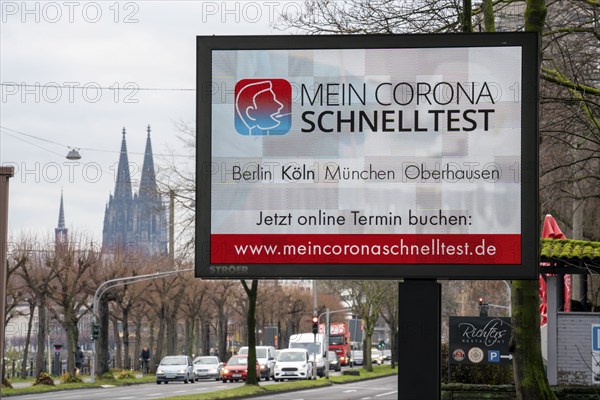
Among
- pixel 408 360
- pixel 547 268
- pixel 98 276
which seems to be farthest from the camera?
pixel 98 276

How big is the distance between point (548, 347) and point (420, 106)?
14.0m

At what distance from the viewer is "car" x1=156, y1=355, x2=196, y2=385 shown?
62438mm

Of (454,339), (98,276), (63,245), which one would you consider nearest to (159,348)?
(98,276)

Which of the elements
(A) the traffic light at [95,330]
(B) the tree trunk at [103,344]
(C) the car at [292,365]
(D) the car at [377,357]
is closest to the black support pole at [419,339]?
(A) the traffic light at [95,330]

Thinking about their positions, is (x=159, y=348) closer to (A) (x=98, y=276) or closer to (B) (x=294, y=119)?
(A) (x=98, y=276)

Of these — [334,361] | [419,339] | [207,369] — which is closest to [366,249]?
[419,339]

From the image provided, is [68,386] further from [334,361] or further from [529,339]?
[529,339]

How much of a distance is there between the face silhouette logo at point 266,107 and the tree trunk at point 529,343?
27.0 feet

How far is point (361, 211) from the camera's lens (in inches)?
519

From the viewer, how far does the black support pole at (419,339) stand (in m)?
13.0

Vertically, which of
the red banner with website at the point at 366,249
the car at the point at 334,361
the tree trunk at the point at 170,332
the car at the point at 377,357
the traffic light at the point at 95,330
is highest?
the red banner with website at the point at 366,249

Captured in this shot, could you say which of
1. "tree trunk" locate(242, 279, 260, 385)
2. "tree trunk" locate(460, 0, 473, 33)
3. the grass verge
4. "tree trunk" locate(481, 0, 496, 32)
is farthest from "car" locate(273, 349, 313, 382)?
"tree trunk" locate(460, 0, 473, 33)

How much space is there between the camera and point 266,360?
67688 millimetres

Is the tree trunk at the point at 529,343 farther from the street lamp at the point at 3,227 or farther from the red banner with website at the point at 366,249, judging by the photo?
the street lamp at the point at 3,227
